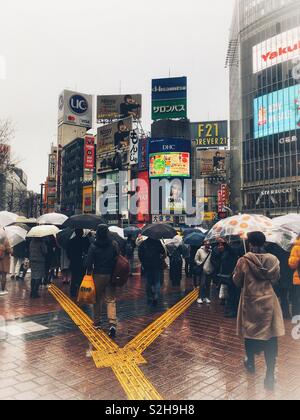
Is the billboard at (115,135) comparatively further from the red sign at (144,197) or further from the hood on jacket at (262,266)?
the hood on jacket at (262,266)

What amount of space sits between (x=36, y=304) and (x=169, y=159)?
130 feet

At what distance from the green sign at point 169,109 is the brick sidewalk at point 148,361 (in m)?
51.9

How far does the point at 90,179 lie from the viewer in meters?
78.9

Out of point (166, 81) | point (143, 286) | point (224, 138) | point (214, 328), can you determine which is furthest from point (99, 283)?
point (224, 138)

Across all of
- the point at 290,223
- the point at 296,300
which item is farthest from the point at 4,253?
the point at 296,300

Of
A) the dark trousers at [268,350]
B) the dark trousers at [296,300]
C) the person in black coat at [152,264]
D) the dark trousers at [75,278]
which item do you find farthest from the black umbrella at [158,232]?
the dark trousers at [268,350]

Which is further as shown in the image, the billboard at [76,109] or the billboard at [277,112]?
the billboard at [76,109]

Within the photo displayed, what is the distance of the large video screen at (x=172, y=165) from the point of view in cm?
4691

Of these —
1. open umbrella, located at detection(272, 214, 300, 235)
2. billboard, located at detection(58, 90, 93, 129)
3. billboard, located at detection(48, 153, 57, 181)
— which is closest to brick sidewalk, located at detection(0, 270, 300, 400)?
open umbrella, located at detection(272, 214, 300, 235)

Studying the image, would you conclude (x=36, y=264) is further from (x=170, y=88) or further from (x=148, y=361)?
(x=170, y=88)

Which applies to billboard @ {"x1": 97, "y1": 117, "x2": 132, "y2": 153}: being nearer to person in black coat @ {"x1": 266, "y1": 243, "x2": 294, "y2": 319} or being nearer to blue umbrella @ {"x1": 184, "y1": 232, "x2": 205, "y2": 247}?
blue umbrella @ {"x1": 184, "y1": 232, "x2": 205, "y2": 247}

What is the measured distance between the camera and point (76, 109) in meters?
95.1

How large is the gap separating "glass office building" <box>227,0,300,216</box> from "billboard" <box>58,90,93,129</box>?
138 feet
